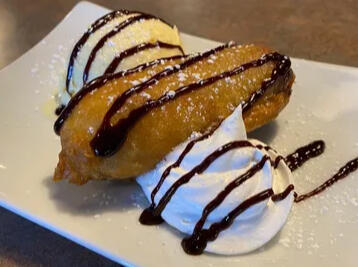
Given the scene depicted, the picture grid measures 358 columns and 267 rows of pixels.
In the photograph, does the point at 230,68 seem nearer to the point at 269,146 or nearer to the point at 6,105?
the point at 269,146

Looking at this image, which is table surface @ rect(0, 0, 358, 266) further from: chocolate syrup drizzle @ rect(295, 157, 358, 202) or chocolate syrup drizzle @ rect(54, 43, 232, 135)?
chocolate syrup drizzle @ rect(54, 43, 232, 135)

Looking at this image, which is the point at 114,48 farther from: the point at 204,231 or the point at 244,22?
the point at 244,22

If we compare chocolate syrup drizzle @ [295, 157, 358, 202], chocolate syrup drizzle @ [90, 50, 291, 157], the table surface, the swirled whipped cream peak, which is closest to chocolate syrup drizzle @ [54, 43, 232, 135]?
chocolate syrup drizzle @ [90, 50, 291, 157]

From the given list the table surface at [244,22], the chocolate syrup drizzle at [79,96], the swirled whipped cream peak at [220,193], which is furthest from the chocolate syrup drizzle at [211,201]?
the table surface at [244,22]

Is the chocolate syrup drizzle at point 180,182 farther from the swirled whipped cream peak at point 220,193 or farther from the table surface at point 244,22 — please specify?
the table surface at point 244,22

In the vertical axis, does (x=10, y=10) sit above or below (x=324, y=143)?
above

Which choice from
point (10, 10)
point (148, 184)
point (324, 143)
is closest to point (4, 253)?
point (148, 184)

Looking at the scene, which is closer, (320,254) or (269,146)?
(320,254)

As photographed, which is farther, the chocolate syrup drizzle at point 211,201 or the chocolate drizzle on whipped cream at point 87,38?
the chocolate drizzle on whipped cream at point 87,38
